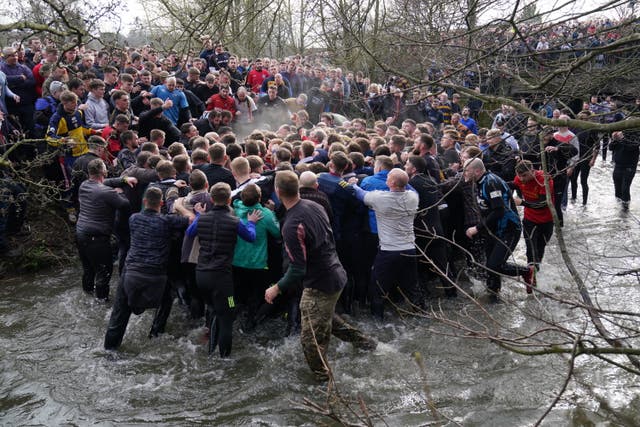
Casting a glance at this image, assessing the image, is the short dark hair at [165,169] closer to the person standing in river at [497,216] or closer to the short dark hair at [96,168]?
the short dark hair at [96,168]

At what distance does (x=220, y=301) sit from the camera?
5.83m

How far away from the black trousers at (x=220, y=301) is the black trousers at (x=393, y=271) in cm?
169

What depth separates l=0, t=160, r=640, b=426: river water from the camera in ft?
17.2

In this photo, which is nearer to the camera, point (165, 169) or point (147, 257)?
point (147, 257)

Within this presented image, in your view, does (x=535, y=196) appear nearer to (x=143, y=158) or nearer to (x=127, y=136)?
(x=143, y=158)

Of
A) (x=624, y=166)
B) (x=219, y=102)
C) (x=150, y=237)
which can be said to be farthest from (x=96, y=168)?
(x=624, y=166)

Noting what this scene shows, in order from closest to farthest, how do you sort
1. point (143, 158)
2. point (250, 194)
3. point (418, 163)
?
point (250, 194) < point (418, 163) < point (143, 158)

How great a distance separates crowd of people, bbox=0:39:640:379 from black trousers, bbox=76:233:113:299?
0.02 metres

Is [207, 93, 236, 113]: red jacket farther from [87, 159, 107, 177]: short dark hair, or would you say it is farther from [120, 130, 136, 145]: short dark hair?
[87, 159, 107, 177]: short dark hair

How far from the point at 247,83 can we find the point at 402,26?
8746 mm

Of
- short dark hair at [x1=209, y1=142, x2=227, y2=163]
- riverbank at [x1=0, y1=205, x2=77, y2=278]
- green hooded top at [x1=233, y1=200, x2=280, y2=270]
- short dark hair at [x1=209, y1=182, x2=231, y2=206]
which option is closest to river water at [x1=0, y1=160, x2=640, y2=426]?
green hooded top at [x1=233, y1=200, x2=280, y2=270]

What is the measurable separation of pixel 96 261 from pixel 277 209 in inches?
95.7

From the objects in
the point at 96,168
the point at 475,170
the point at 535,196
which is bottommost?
the point at 535,196

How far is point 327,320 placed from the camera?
5.45 m
